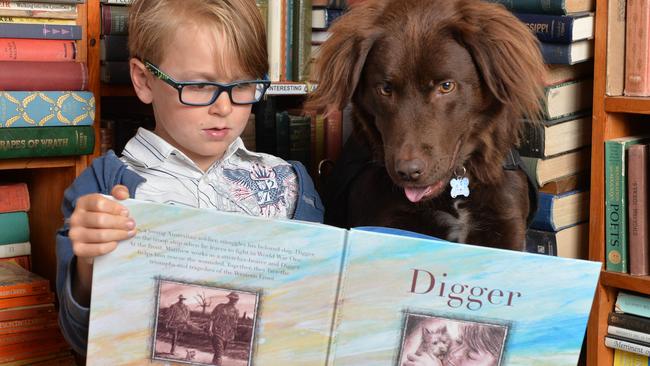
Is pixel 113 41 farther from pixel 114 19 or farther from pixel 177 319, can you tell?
pixel 177 319

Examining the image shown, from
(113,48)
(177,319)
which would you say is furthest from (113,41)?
(177,319)

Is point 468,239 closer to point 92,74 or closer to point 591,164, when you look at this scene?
point 591,164

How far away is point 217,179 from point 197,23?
0.28m

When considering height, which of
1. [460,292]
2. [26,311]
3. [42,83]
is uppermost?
[42,83]

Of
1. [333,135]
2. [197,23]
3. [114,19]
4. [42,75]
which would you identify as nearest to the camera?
[197,23]

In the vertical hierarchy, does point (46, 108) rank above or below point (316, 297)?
above

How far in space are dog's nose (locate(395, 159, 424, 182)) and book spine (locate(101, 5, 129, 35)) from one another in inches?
29.2

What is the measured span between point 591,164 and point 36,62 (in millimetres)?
1269

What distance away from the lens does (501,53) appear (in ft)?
4.65

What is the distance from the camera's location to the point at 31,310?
163 centimetres

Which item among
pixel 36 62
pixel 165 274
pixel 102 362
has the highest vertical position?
pixel 36 62

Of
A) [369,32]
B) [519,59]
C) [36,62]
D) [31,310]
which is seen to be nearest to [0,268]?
[31,310]

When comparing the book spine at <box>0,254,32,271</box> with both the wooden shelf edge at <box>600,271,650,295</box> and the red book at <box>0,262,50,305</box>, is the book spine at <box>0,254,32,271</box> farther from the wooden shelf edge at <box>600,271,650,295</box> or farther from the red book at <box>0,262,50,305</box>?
the wooden shelf edge at <box>600,271,650,295</box>

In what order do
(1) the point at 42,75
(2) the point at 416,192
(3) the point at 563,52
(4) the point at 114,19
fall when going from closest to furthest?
(2) the point at 416,192
(1) the point at 42,75
(4) the point at 114,19
(3) the point at 563,52
